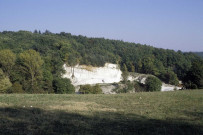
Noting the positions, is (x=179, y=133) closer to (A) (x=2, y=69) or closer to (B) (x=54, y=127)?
(B) (x=54, y=127)

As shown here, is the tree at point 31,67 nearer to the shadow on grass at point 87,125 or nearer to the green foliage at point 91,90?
the green foliage at point 91,90

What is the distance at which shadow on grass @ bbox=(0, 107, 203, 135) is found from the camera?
9.04m

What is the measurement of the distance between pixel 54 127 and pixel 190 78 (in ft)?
142

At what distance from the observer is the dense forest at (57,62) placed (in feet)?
160

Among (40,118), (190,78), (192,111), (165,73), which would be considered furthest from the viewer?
(165,73)

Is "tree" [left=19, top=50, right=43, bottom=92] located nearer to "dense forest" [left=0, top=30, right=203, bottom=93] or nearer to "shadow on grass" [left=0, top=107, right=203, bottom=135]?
"dense forest" [left=0, top=30, right=203, bottom=93]

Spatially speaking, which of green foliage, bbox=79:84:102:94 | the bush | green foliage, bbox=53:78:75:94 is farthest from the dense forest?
the bush

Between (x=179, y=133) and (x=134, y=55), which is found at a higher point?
(x=134, y=55)

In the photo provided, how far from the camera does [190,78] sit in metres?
48.2

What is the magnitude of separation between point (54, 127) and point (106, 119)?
2.86 metres

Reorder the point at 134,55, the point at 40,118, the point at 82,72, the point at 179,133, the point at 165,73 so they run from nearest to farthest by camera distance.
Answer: the point at 179,133 < the point at 40,118 < the point at 82,72 < the point at 165,73 < the point at 134,55

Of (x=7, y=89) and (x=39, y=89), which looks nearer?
(x=7, y=89)

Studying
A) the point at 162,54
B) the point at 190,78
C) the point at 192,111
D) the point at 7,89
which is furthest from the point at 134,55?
the point at 192,111

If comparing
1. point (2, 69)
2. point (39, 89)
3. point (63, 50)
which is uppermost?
point (63, 50)
